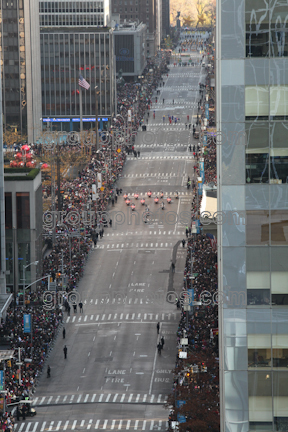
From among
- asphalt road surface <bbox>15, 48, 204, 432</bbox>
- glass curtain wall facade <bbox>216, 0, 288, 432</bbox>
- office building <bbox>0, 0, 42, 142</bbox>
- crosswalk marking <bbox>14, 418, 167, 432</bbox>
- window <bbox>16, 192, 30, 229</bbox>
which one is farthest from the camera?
office building <bbox>0, 0, 42, 142</bbox>

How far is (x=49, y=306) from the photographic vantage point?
301ft

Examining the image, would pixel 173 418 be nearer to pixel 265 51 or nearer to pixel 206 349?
pixel 206 349

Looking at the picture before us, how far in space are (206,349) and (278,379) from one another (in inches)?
1786

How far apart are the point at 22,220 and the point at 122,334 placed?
1773 centimetres

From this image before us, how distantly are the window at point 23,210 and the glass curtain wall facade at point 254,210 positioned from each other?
69.5m

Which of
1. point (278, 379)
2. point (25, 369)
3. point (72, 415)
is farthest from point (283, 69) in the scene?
point (25, 369)

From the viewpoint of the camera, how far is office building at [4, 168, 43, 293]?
319 feet

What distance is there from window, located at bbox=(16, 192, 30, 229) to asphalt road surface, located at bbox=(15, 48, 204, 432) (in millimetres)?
9968

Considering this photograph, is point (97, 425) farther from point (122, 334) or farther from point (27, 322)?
point (122, 334)

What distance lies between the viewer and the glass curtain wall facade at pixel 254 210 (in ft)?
95.8

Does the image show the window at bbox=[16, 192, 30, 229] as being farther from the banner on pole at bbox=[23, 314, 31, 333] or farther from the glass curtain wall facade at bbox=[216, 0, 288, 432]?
the glass curtain wall facade at bbox=[216, 0, 288, 432]

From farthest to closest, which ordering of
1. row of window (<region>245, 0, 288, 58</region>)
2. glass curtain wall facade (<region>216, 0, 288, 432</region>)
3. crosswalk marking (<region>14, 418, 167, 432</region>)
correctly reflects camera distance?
crosswalk marking (<region>14, 418, 167, 432</region>)
glass curtain wall facade (<region>216, 0, 288, 432</region>)
row of window (<region>245, 0, 288, 58</region>)

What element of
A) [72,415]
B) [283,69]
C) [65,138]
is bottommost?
[72,415]

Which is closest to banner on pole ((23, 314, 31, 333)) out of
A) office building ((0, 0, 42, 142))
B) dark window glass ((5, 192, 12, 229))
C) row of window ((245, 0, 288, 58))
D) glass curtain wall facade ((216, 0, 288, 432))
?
dark window glass ((5, 192, 12, 229))
